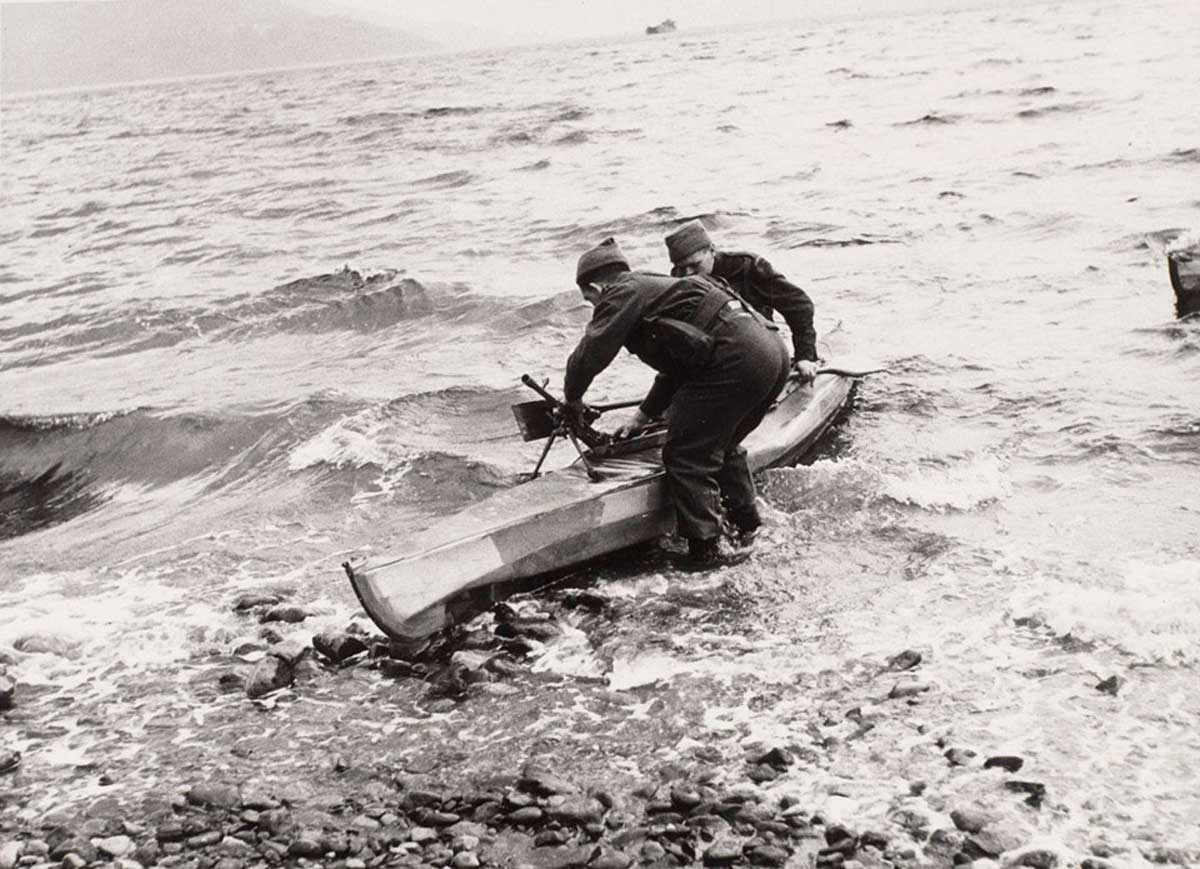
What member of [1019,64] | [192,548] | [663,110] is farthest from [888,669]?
[1019,64]

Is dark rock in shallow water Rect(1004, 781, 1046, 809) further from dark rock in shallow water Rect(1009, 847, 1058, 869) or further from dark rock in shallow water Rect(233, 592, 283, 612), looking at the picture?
dark rock in shallow water Rect(233, 592, 283, 612)

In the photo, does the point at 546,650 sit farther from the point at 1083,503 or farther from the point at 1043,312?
the point at 1043,312

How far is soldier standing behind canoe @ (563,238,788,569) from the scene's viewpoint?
678 centimetres

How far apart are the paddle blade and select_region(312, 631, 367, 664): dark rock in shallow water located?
1.81 m

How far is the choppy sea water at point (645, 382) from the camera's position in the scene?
573cm

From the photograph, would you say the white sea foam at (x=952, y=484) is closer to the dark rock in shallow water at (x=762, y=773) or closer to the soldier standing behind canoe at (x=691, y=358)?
the soldier standing behind canoe at (x=691, y=358)

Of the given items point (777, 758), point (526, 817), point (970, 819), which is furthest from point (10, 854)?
point (970, 819)

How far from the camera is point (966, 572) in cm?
675

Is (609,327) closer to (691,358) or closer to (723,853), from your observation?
(691,358)

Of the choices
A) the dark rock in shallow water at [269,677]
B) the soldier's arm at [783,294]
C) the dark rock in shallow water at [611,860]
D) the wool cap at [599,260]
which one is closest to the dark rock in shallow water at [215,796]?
the dark rock in shallow water at [269,677]

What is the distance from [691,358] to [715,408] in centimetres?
33

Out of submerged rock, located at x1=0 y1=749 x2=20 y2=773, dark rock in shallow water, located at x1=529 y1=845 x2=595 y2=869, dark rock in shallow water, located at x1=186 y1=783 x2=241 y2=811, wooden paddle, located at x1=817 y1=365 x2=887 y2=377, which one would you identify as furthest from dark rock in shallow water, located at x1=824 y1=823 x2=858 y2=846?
wooden paddle, located at x1=817 y1=365 x2=887 y2=377

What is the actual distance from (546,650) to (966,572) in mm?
2475

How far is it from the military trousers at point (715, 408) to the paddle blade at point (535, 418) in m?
0.83
